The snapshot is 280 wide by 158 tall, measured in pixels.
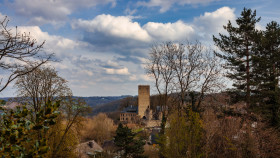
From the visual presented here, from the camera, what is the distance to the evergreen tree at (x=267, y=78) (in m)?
24.4

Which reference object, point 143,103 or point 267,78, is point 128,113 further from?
point 267,78

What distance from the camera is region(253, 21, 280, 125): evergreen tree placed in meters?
24.4

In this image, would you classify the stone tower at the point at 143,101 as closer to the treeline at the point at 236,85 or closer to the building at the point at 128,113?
the building at the point at 128,113

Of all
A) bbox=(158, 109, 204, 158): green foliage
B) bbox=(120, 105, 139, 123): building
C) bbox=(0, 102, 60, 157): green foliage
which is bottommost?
bbox=(120, 105, 139, 123): building

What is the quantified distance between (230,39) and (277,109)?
9531 mm

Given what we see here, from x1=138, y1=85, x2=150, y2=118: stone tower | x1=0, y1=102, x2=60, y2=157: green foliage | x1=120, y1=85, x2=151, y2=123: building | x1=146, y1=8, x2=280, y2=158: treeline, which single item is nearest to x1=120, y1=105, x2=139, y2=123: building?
x1=120, y1=85, x2=151, y2=123: building

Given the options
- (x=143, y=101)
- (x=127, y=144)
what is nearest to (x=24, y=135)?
(x=127, y=144)

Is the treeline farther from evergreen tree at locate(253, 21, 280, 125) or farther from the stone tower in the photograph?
the stone tower

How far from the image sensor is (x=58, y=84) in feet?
71.3

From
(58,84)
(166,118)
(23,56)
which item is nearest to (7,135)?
(23,56)

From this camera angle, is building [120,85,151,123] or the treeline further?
building [120,85,151,123]

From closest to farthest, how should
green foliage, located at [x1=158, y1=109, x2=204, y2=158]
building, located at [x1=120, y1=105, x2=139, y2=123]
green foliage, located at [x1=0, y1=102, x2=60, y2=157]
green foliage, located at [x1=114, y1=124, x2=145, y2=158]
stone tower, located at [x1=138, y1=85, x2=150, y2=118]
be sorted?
1. green foliage, located at [x1=0, y1=102, x2=60, y2=157]
2. green foliage, located at [x1=158, y1=109, x2=204, y2=158]
3. green foliage, located at [x1=114, y1=124, x2=145, y2=158]
4. stone tower, located at [x1=138, y1=85, x2=150, y2=118]
5. building, located at [x1=120, y1=105, x2=139, y2=123]

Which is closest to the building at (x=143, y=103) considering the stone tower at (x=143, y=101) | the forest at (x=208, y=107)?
the stone tower at (x=143, y=101)

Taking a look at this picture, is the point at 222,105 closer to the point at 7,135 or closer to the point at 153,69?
the point at 153,69
